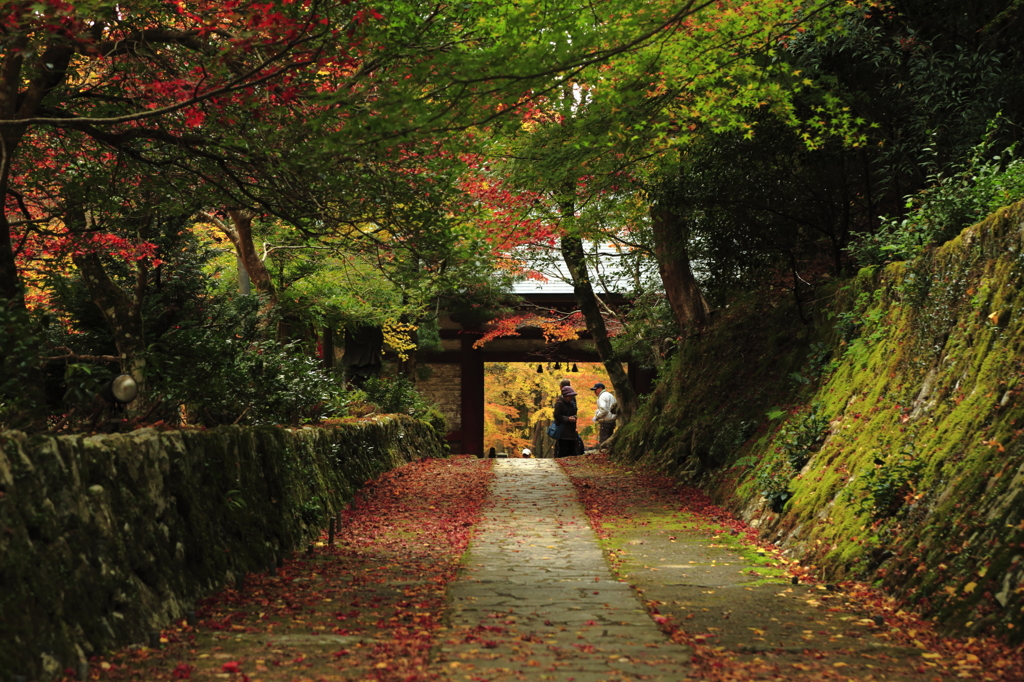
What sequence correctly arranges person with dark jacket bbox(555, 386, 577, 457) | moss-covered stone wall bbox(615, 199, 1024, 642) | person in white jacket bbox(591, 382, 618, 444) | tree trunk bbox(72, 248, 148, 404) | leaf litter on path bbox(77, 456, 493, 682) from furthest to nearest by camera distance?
person in white jacket bbox(591, 382, 618, 444) < person with dark jacket bbox(555, 386, 577, 457) < tree trunk bbox(72, 248, 148, 404) < moss-covered stone wall bbox(615, 199, 1024, 642) < leaf litter on path bbox(77, 456, 493, 682)

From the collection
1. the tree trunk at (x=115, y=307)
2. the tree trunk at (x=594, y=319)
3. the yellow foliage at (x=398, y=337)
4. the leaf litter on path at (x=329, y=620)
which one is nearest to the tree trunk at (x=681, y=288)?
the tree trunk at (x=594, y=319)

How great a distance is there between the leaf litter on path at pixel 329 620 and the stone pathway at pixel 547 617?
0.21 meters

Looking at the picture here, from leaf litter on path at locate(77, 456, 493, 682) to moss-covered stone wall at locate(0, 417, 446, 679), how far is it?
0.19 meters

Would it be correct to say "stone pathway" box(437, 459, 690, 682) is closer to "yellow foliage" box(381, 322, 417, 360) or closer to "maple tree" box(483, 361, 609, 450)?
"yellow foliage" box(381, 322, 417, 360)

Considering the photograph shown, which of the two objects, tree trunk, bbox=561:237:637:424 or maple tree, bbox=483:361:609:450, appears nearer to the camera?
tree trunk, bbox=561:237:637:424

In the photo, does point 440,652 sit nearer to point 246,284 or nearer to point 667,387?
point 246,284

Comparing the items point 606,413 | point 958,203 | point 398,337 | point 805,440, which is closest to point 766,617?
point 805,440

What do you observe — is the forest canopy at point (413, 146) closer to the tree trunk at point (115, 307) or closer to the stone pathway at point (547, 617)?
the tree trunk at point (115, 307)

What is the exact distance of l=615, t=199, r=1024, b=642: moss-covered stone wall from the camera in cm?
499

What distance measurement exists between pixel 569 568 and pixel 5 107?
5.58 meters

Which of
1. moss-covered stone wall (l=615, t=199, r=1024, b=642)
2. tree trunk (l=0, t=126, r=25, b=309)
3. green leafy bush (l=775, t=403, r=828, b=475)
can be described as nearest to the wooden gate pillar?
moss-covered stone wall (l=615, t=199, r=1024, b=642)

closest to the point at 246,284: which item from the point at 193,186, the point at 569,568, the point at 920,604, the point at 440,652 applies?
the point at 193,186

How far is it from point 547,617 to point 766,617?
1.36 meters

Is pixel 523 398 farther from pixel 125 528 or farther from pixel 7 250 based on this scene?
pixel 125 528
